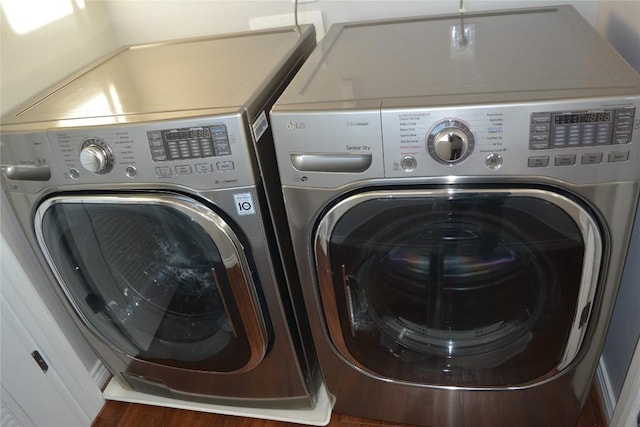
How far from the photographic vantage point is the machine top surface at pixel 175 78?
1.05 meters

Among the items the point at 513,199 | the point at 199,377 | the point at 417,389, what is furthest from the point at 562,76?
the point at 199,377

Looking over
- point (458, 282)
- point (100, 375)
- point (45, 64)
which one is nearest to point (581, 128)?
point (458, 282)

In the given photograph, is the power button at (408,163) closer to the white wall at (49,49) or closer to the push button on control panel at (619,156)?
the push button on control panel at (619,156)

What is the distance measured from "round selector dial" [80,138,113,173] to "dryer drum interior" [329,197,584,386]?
45 centimetres

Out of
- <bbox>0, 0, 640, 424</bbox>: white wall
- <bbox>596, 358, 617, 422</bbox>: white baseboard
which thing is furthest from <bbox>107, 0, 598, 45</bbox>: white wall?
<bbox>596, 358, 617, 422</bbox>: white baseboard

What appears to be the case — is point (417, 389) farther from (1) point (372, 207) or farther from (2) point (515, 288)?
(1) point (372, 207)

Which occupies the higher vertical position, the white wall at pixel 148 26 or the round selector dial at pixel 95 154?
the white wall at pixel 148 26

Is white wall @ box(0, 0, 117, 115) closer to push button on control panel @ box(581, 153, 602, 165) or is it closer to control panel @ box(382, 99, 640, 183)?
control panel @ box(382, 99, 640, 183)

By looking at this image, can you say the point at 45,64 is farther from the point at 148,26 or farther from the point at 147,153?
the point at 147,153

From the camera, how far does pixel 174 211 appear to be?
1.04 metres

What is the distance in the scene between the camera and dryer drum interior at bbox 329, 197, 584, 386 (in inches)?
37.0

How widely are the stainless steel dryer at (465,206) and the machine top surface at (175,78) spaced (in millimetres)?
136

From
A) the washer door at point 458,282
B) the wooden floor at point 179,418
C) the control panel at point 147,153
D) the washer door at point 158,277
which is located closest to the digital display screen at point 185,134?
the control panel at point 147,153

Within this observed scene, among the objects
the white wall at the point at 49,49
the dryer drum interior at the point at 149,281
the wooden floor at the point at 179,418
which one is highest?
the white wall at the point at 49,49
